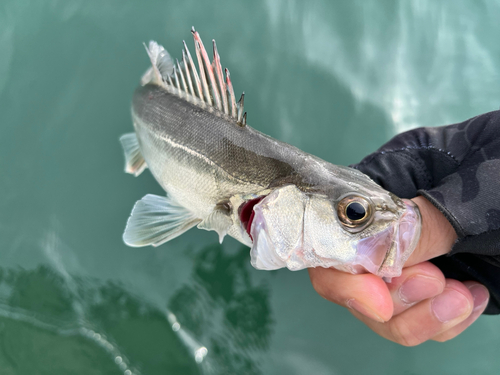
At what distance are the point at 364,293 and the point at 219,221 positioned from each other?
0.87 metres

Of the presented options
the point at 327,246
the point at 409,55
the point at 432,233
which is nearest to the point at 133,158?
the point at 327,246

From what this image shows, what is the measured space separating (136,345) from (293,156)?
1856 mm

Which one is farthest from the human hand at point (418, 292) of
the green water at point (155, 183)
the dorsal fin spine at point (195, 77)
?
the dorsal fin spine at point (195, 77)

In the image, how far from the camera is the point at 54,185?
2590 mm

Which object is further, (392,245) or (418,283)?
(418,283)

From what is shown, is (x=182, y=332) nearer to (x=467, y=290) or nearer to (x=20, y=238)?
(x=20, y=238)

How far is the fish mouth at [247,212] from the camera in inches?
64.2

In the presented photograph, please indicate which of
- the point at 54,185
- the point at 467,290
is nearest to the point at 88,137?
the point at 54,185

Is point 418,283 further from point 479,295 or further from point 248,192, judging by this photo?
point 248,192

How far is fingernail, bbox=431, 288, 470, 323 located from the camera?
150 centimetres

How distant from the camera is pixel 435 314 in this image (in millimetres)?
1514

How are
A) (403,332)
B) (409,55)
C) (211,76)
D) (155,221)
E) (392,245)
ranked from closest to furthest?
(392,245)
(403,332)
(211,76)
(155,221)
(409,55)

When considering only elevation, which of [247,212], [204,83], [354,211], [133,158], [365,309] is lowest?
[365,309]

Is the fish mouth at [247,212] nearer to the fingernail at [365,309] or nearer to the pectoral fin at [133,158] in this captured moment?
the fingernail at [365,309]
